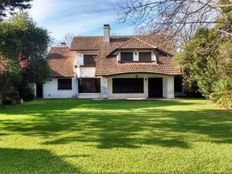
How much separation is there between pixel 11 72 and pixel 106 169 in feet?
85.1

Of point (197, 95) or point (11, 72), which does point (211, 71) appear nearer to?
point (197, 95)

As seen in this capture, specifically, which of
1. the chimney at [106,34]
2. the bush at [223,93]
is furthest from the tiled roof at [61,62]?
the bush at [223,93]

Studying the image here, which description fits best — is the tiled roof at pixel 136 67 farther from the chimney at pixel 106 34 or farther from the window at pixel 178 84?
the chimney at pixel 106 34

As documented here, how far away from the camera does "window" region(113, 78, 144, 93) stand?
45031 mm

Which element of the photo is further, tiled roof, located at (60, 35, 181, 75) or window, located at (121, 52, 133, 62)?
window, located at (121, 52, 133, 62)

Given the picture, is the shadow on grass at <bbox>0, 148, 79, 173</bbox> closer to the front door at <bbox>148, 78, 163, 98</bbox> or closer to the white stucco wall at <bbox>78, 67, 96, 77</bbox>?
the front door at <bbox>148, 78, 163, 98</bbox>

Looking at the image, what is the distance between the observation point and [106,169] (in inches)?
377

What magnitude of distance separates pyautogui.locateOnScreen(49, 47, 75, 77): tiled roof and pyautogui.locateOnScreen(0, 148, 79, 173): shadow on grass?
119ft

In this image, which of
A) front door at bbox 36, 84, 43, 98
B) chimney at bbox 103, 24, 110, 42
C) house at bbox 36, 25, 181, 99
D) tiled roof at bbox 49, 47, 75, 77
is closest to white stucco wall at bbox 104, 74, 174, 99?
house at bbox 36, 25, 181, 99

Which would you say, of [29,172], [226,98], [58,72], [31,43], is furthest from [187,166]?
[58,72]

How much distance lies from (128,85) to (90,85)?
16.1ft

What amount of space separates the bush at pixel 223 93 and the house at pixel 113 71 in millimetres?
11412

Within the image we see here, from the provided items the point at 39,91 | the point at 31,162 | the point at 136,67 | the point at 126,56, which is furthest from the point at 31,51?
the point at 31,162

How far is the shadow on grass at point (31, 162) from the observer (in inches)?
376
